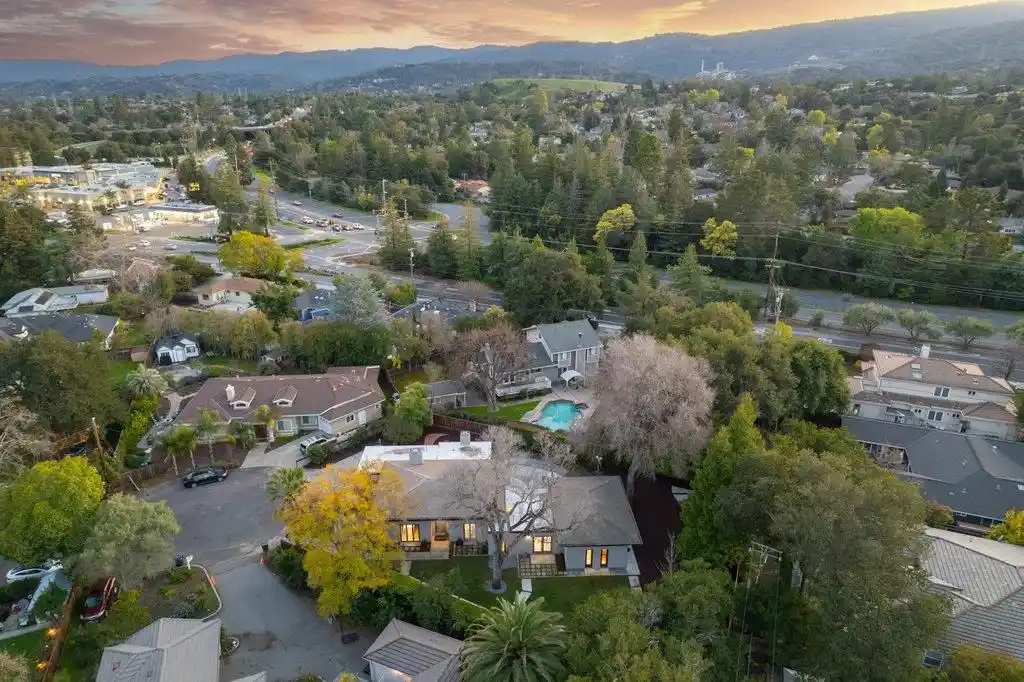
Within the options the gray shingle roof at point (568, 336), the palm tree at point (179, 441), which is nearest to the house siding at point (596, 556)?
the gray shingle roof at point (568, 336)

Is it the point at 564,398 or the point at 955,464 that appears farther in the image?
the point at 564,398

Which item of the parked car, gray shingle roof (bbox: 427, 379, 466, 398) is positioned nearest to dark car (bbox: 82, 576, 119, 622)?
the parked car

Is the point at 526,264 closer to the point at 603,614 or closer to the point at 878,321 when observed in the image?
the point at 878,321

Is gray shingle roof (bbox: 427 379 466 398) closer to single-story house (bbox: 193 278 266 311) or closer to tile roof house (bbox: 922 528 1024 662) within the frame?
tile roof house (bbox: 922 528 1024 662)

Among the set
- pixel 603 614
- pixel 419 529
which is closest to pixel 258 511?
pixel 419 529

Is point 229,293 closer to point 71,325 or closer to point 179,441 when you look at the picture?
point 71,325

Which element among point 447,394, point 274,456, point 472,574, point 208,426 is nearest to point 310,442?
point 274,456

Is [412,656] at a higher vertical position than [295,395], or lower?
lower
